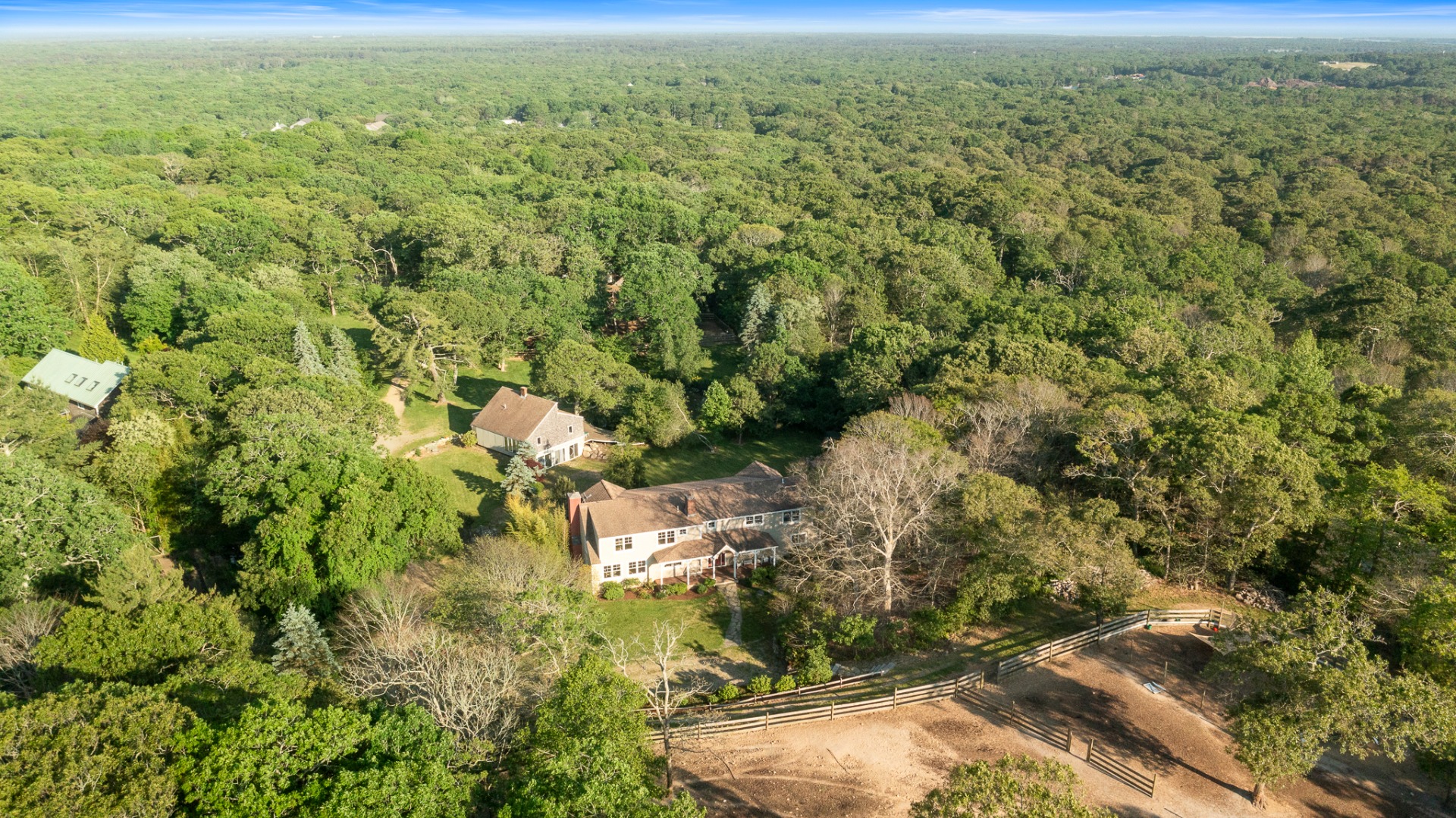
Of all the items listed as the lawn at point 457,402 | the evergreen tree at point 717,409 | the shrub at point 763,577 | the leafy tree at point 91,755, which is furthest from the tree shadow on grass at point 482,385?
the leafy tree at point 91,755

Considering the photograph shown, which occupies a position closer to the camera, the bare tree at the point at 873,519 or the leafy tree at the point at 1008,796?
the leafy tree at the point at 1008,796

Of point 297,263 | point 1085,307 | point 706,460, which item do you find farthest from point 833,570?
point 297,263

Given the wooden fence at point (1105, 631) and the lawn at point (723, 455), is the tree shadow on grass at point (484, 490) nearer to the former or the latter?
the lawn at point (723, 455)

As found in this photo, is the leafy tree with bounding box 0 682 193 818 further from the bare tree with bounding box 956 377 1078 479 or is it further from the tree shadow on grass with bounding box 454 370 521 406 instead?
the tree shadow on grass with bounding box 454 370 521 406

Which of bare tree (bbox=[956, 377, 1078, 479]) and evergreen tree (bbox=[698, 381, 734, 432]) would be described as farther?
evergreen tree (bbox=[698, 381, 734, 432])

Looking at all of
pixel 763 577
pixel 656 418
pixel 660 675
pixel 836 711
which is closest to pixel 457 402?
pixel 656 418

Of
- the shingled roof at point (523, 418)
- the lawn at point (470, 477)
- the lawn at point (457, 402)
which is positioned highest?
the shingled roof at point (523, 418)

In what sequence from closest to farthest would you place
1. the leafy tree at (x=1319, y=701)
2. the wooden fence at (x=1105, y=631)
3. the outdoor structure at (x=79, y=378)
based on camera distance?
the leafy tree at (x=1319, y=701), the wooden fence at (x=1105, y=631), the outdoor structure at (x=79, y=378)

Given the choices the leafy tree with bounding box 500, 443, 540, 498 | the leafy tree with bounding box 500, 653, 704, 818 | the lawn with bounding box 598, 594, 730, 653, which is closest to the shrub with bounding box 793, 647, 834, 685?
the lawn with bounding box 598, 594, 730, 653

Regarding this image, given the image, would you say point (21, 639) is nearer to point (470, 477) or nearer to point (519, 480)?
point (519, 480)
